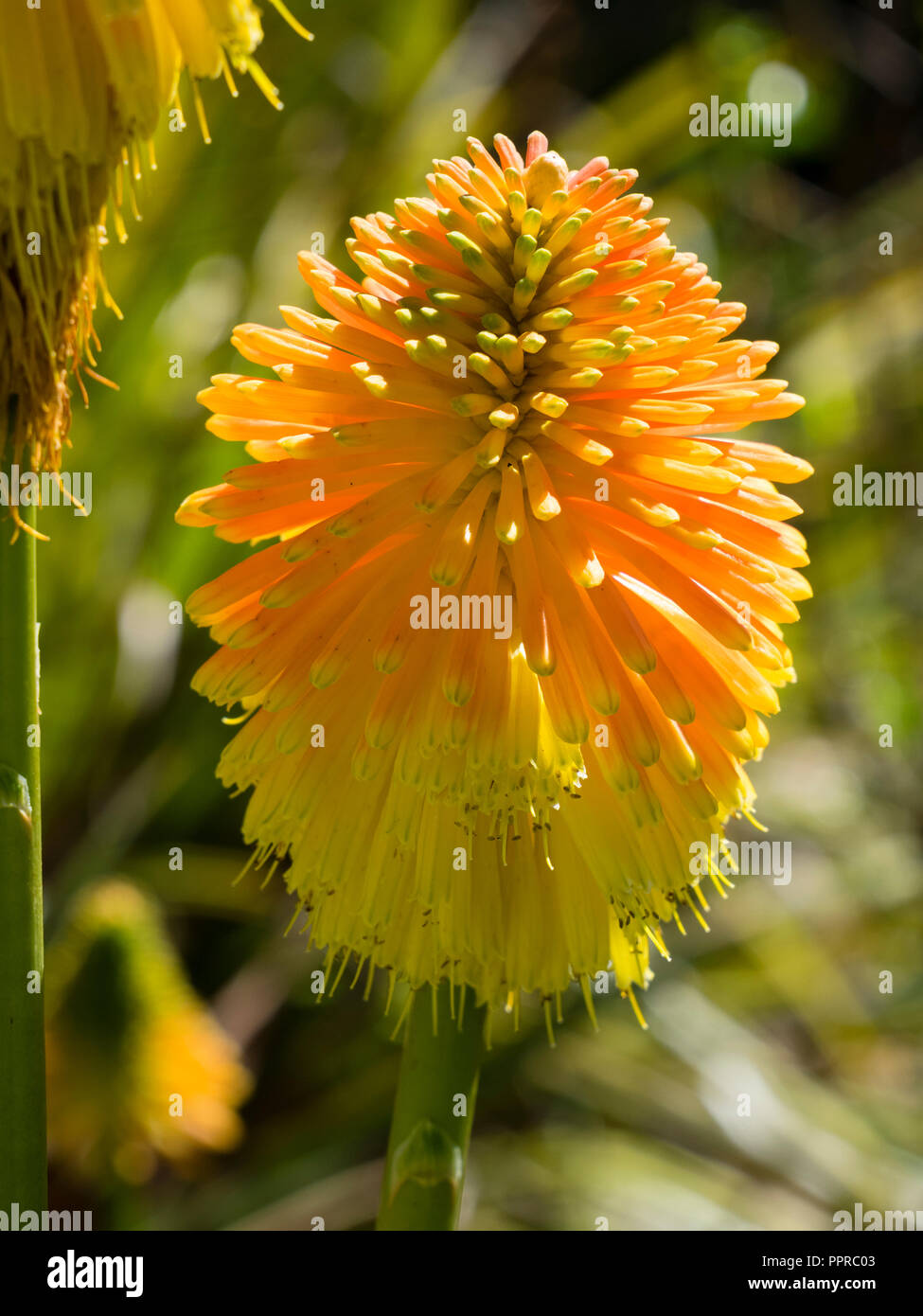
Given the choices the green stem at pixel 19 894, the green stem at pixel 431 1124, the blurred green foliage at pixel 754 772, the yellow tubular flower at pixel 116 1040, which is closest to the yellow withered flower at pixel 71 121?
the green stem at pixel 19 894

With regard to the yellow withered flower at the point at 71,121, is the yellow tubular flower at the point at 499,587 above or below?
below

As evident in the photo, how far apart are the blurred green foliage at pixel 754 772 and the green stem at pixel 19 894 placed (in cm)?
86

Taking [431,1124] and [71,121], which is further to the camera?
[431,1124]

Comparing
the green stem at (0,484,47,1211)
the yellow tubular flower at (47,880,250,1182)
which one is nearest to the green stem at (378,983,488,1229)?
the green stem at (0,484,47,1211)

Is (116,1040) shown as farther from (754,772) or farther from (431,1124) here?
(754,772)

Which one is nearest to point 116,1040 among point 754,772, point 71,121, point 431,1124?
point 431,1124

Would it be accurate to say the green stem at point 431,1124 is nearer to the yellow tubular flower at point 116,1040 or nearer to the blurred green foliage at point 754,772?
the yellow tubular flower at point 116,1040

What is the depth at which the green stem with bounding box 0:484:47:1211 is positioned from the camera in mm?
540

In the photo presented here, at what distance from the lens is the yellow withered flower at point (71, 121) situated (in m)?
0.49

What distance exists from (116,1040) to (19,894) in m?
0.69

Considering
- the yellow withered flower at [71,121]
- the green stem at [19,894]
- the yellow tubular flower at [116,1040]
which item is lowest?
the yellow tubular flower at [116,1040]

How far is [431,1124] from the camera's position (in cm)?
61

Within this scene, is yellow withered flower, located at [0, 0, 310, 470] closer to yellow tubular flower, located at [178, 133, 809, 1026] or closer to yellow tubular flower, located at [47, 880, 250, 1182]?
yellow tubular flower, located at [178, 133, 809, 1026]

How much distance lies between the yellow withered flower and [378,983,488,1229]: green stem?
1.19 feet
